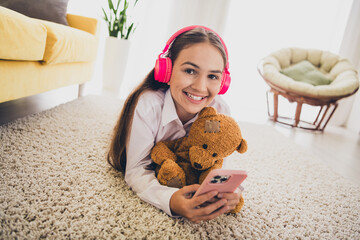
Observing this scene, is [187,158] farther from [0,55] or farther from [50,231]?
[0,55]

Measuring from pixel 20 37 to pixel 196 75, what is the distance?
2.78ft

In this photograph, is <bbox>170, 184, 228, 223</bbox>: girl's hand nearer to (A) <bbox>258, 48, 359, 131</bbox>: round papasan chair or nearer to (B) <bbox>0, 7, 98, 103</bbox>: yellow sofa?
(B) <bbox>0, 7, 98, 103</bbox>: yellow sofa

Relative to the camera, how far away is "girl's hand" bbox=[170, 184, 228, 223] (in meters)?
0.68

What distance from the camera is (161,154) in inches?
32.6

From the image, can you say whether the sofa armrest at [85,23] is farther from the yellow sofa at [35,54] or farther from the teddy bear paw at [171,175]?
the teddy bear paw at [171,175]

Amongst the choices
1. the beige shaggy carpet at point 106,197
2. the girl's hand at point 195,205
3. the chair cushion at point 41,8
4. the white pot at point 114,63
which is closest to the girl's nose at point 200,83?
the girl's hand at point 195,205

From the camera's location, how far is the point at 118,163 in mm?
999

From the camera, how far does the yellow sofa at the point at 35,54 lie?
3.45 ft

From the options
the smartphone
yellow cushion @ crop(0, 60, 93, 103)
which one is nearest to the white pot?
yellow cushion @ crop(0, 60, 93, 103)

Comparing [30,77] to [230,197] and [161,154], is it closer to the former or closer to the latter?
[161,154]

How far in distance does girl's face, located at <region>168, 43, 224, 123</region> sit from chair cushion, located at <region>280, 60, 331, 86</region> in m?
2.32

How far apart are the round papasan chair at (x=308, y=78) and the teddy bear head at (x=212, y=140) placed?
205 centimetres

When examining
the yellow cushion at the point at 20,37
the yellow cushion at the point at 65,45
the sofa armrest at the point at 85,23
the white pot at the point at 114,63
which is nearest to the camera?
the yellow cushion at the point at 20,37

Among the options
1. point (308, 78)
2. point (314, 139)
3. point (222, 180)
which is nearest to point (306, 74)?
point (308, 78)
